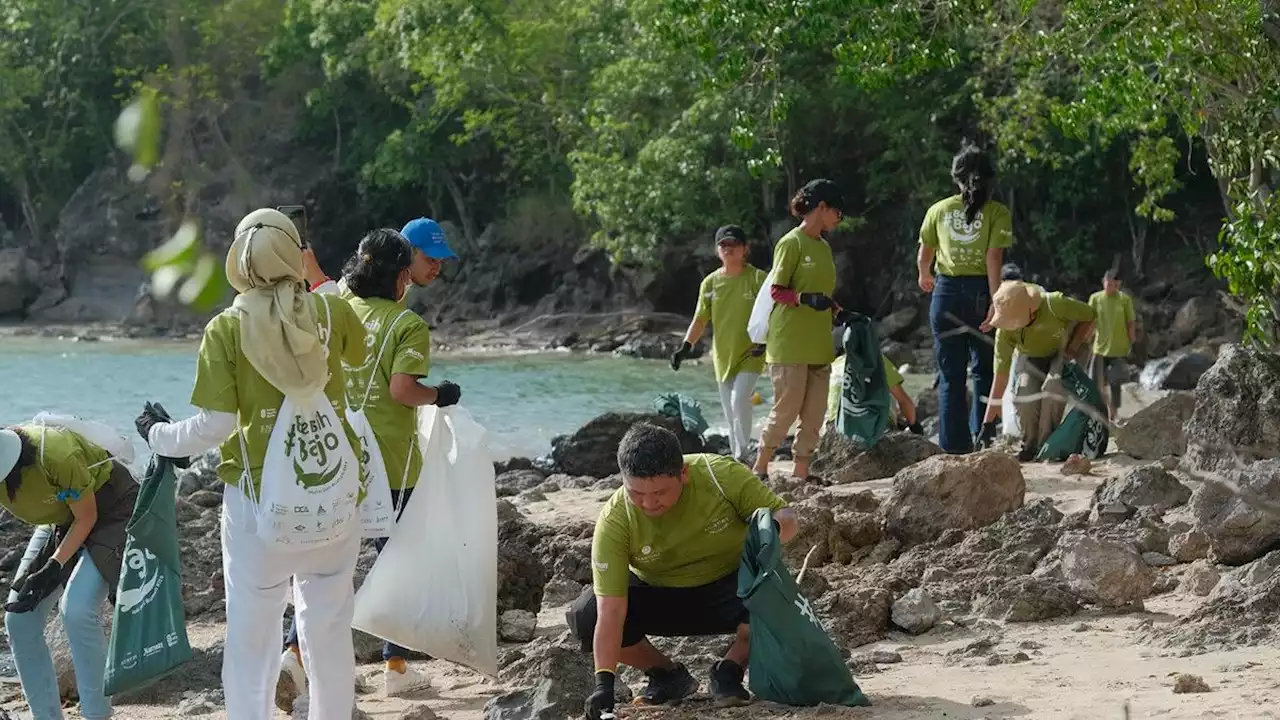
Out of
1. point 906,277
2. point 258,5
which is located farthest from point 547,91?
point 258,5

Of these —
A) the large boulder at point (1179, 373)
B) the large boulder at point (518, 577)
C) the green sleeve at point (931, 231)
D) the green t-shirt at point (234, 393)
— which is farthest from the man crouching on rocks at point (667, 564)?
the large boulder at point (1179, 373)

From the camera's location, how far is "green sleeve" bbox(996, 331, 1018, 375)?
10.4 meters

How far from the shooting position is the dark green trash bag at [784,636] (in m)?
5.18

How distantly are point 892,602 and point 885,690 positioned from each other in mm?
1158

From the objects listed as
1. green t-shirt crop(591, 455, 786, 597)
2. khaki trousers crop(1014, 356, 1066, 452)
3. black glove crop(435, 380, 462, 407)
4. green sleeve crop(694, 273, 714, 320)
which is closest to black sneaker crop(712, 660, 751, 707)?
green t-shirt crop(591, 455, 786, 597)

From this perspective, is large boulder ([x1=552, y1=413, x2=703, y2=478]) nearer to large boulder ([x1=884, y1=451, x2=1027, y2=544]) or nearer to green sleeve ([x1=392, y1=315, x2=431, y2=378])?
large boulder ([x1=884, y1=451, x2=1027, y2=544])

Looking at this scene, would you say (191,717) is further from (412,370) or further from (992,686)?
(992,686)

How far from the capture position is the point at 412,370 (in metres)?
5.82

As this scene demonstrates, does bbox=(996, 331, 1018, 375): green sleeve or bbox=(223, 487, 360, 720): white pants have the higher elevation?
bbox=(996, 331, 1018, 375): green sleeve

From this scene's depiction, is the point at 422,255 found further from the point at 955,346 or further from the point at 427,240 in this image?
the point at 955,346


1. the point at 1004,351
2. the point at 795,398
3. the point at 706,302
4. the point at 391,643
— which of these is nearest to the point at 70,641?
the point at 391,643

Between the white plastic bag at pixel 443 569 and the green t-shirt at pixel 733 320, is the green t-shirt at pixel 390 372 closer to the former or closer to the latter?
the white plastic bag at pixel 443 569

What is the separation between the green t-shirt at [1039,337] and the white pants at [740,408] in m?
1.54

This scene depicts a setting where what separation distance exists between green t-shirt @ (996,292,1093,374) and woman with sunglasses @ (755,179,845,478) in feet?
4.67
